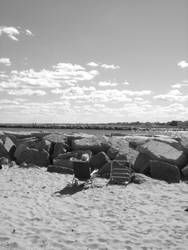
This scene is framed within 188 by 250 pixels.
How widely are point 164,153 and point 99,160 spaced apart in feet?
7.10

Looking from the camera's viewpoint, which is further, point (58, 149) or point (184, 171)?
point (58, 149)

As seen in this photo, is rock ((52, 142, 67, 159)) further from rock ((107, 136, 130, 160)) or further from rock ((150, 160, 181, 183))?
rock ((150, 160, 181, 183))

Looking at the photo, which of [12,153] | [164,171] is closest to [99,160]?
[164,171]

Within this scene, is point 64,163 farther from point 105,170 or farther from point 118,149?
point 118,149

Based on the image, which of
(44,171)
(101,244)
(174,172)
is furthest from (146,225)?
(44,171)

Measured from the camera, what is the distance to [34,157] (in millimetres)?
11531

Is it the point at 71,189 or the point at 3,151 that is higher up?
the point at 3,151

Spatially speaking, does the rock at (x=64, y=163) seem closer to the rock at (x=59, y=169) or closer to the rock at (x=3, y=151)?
the rock at (x=59, y=169)

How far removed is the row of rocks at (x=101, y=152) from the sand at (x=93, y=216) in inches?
45.1

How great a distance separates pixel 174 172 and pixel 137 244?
201 inches

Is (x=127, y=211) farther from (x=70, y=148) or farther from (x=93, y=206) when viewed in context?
(x=70, y=148)

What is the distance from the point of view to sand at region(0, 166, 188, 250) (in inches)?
183

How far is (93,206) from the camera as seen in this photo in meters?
6.58

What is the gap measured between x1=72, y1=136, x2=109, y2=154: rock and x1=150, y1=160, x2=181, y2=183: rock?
2306 millimetres
